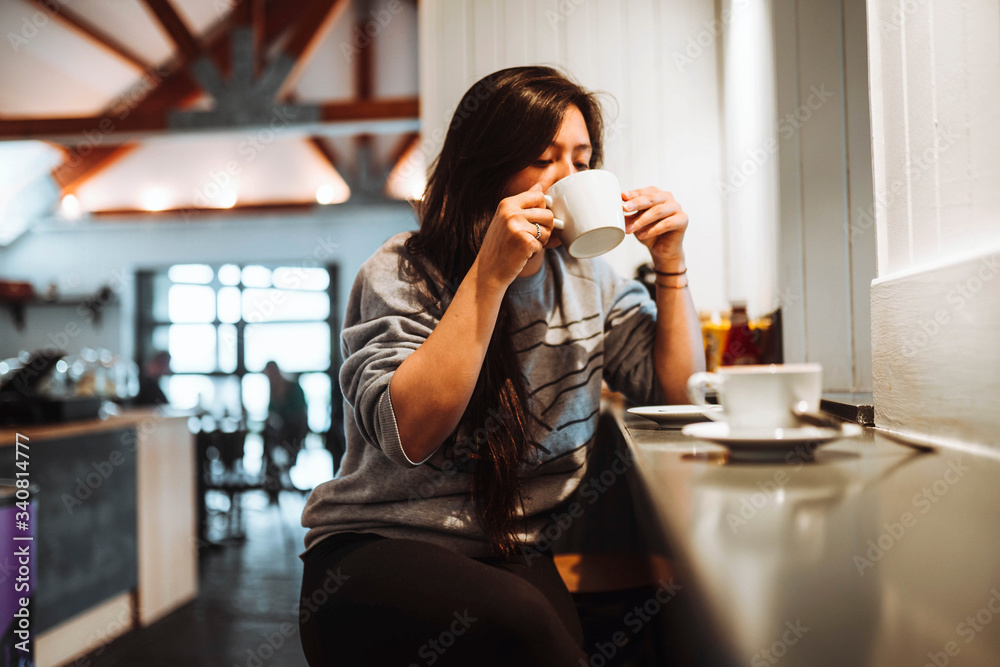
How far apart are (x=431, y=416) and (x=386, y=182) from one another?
775cm

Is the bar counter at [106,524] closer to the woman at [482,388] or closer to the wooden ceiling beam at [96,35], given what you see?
the woman at [482,388]

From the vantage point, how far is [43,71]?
621 centimetres

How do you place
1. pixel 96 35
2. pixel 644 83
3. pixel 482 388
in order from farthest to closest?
pixel 96 35
pixel 644 83
pixel 482 388

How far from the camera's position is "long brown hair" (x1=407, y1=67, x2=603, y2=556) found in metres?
0.94

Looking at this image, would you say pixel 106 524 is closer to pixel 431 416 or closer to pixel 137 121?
pixel 431 416

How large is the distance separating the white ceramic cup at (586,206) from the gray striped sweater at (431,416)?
194 millimetres

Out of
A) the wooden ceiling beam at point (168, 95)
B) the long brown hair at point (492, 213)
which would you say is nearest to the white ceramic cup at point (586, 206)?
the long brown hair at point (492, 213)

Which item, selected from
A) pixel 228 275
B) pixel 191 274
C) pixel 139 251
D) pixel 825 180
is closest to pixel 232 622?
pixel 825 180

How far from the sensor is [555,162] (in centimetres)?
106

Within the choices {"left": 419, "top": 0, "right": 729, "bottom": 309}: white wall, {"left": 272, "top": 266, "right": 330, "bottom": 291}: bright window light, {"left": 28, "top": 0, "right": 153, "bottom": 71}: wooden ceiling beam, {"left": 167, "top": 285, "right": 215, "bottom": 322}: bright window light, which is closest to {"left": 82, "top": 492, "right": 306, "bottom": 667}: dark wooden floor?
{"left": 419, "top": 0, "right": 729, "bottom": 309}: white wall

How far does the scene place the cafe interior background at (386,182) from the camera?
0.77 m

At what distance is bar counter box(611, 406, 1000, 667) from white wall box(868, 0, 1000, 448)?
0.12 m

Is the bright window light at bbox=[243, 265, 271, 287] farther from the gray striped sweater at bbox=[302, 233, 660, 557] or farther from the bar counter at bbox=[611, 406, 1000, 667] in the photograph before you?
the bar counter at bbox=[611, 406, 1000, 667]

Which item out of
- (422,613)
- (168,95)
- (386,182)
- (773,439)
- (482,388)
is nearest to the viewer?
(773,439)
